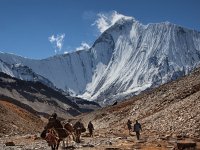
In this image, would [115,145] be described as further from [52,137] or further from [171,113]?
[171,113]

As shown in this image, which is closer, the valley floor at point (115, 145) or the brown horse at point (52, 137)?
the brown horse at point (52, 137)

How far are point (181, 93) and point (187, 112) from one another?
2478cm

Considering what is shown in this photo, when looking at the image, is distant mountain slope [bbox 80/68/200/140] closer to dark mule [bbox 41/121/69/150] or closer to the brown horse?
dark mule [bbox 41/121/69/150]

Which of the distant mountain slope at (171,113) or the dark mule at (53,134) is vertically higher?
the distant mountain slope at (171,113)

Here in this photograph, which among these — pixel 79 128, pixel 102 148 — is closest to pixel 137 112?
pixel 79 128

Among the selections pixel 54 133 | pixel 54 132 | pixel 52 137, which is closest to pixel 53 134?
pixel 52 137

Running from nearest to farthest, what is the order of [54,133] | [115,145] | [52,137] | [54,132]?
[52,137], [54,133], [54,132], [115,145]

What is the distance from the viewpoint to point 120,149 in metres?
33.0

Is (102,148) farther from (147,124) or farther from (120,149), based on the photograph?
(147,124)

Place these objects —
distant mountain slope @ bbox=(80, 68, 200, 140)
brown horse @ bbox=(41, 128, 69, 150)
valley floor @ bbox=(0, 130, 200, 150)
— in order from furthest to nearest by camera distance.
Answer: distant mountain slope @ bbox=(80, 68, 200, 140) < valley floor @ bbox=(0, 130, 200, 150) < brown horse @ bbox=(41, 128, 69, 150)

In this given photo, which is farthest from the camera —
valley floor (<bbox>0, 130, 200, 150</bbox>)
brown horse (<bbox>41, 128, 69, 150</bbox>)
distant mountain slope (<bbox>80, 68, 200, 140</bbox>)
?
distant mountain slope (<bbox>80, 68, 200, 140</bbox>)

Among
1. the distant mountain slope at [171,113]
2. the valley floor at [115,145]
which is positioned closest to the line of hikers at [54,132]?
the valley floor at [115,145]

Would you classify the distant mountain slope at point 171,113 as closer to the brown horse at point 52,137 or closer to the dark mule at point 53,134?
the dark mule at point 53,134

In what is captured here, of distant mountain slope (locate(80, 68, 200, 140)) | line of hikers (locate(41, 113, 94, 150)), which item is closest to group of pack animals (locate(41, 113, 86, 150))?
line of hikers (locate(41, 113, 94, 150))
